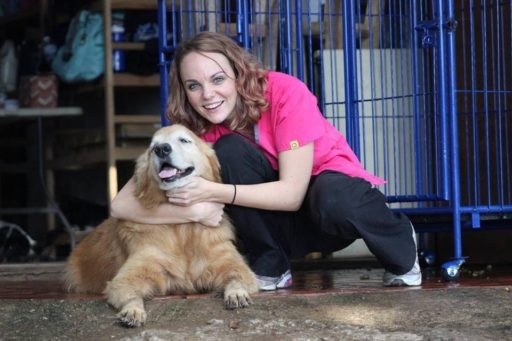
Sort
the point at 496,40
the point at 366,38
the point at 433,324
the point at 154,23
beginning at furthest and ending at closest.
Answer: the point at 154,23 < the point at 366,38 < the point at 496,40 < the point at 433,324

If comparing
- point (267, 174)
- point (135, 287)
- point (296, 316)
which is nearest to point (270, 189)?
point (267, 174)

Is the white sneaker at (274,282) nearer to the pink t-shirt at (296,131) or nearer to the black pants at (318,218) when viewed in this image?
the black pants at (318,218)

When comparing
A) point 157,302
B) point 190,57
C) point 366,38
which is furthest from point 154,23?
point 157,302

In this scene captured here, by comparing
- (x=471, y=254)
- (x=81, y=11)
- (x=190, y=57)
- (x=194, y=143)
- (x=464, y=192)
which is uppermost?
(x=81, y=11)

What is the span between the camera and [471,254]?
5207mm

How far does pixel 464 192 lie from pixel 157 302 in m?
2.12

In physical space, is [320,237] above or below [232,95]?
below

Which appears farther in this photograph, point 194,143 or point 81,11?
point 81,11

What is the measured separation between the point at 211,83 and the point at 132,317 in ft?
3.08

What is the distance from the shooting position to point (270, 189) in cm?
368

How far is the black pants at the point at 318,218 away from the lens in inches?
146

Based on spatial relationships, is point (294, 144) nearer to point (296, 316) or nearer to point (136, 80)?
point (296, 316)

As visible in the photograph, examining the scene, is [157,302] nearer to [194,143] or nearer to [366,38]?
[194,143]

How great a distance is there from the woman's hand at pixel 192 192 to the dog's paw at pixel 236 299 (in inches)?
15.6
